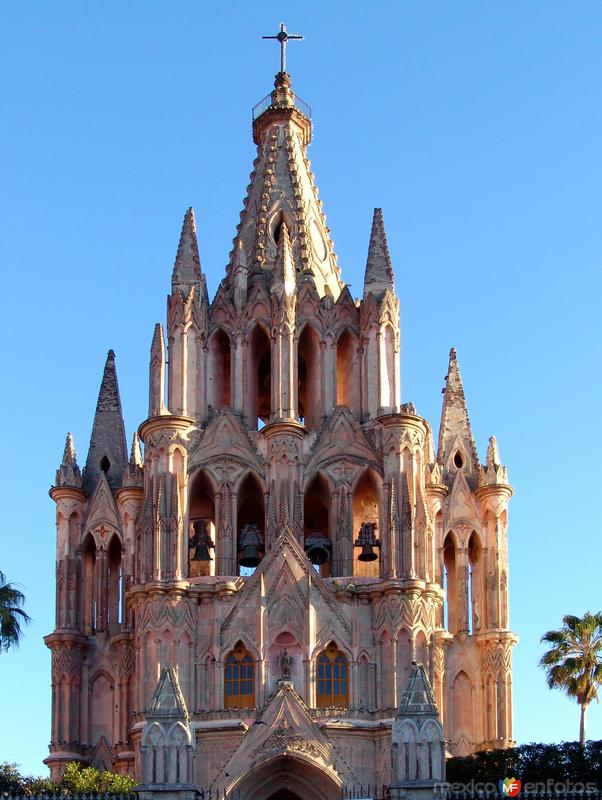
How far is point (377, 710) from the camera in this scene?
56000mm

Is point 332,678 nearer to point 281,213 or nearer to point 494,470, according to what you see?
point 494,470

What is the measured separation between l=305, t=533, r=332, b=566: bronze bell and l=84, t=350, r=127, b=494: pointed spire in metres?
7.54

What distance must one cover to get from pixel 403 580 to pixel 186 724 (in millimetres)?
10860

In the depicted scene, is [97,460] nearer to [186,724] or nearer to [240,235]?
[240,235]

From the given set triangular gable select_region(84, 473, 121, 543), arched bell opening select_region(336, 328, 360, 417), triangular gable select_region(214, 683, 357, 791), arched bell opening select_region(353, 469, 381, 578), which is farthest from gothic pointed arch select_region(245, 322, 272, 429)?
triangular gable select_region(214, 683, 357, 791)

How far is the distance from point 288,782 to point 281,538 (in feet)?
23.8

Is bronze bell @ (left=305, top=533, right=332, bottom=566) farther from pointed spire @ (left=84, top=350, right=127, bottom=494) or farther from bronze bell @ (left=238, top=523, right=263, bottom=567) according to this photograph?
pointed spire @ (left=84, top=350, right=127, bottom=494)

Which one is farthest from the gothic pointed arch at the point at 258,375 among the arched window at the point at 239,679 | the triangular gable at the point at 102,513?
the arched window at the point at 239,679

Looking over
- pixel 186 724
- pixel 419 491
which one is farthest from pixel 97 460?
pixel 186 724

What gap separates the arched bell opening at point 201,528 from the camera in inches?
2384

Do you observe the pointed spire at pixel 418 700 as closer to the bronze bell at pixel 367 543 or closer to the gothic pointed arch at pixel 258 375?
the bronze bell at pixel 367 543

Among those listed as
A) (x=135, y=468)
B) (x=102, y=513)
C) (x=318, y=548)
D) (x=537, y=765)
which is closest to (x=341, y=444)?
(x=318, y=548)

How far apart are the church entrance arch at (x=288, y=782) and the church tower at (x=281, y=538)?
0.08 metres

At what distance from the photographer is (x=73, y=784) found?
171ft
